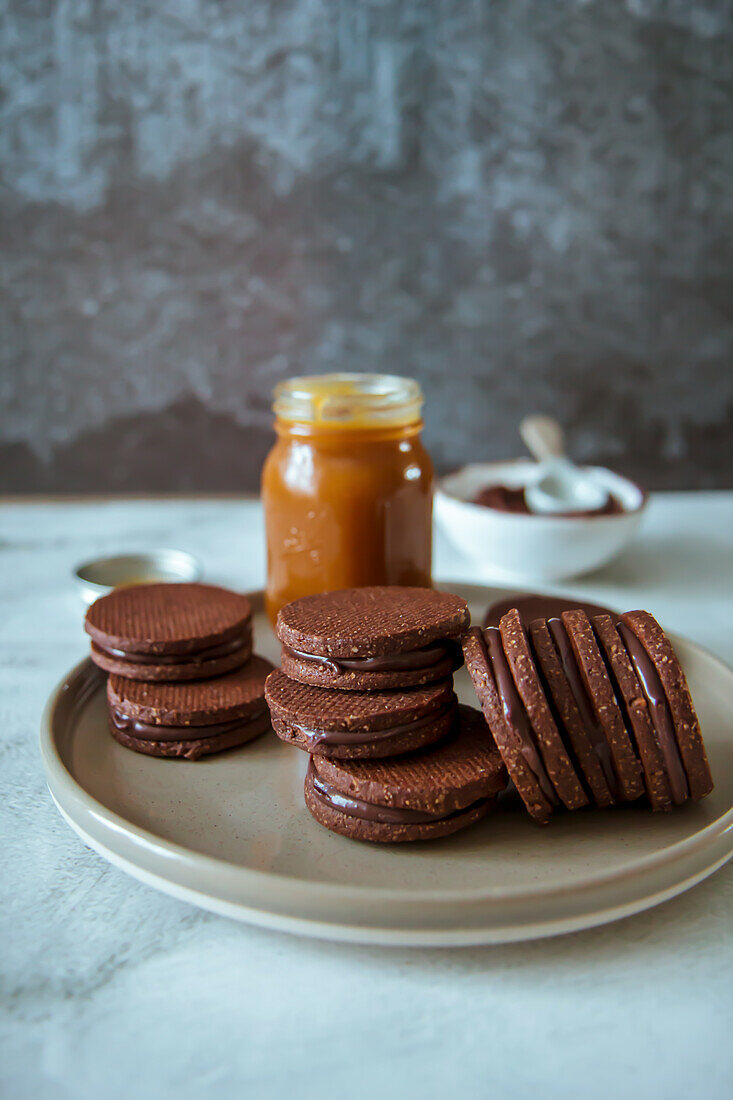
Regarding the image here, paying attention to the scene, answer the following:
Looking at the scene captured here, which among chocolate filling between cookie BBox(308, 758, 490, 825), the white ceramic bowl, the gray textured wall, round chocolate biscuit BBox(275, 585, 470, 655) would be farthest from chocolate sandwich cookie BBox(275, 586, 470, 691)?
the gray textured wall

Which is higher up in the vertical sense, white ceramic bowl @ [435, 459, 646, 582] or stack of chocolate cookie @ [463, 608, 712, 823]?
stack of chocolate cookie @ [463, 608, 712, 823]

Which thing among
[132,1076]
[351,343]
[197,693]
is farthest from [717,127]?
[132,1076]

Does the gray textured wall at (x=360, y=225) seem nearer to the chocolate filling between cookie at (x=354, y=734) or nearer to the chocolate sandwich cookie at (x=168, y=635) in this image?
the chocolate sandwich cookie at (x=168, y=635)

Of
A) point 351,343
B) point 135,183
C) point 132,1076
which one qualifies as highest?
point 135,183

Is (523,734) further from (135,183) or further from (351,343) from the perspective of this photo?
(135,183)

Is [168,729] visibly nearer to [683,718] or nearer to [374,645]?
[374,645]

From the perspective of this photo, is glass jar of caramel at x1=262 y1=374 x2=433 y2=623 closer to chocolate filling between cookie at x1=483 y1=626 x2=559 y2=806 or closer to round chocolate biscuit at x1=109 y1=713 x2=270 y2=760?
round chocolate biscuit at x1=109 y1=713 x2=270 y2=760

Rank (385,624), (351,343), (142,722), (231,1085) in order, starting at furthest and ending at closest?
1. (351,343)
2. (142,722)
3. (385,624)
4. (231,1085)

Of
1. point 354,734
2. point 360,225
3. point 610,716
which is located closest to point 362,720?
point 354,734
